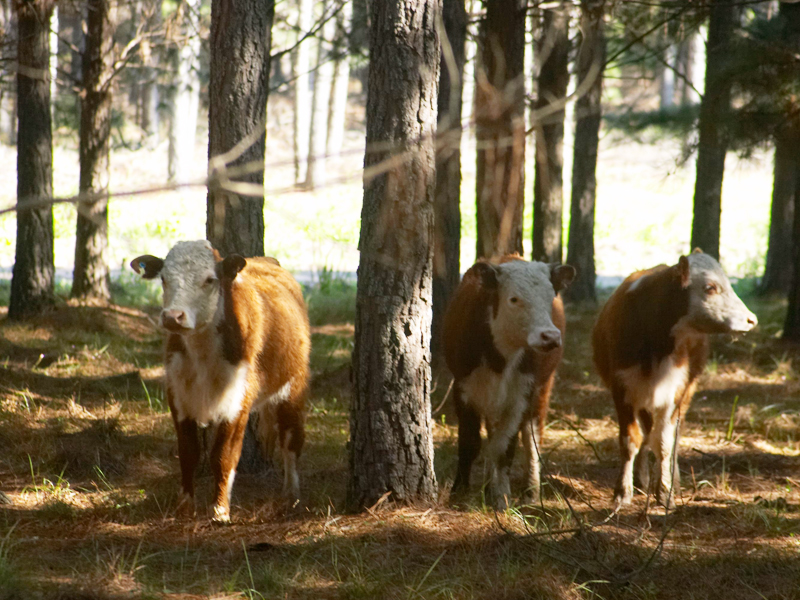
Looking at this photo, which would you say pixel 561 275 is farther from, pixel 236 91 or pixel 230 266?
pixel 236 91

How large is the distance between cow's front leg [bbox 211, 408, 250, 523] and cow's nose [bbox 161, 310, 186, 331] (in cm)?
80

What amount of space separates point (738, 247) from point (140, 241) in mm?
16456

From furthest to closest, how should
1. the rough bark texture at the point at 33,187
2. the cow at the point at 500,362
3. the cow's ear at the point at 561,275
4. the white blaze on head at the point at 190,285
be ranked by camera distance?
the rough bark texture at the point at 33,187 → the cow's ear at the point at 561,275 → the cow at the point at 500,362 → the white blaze on head at the point at 190,285

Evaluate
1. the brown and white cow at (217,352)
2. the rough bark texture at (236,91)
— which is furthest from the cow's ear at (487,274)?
the rough bark texture at (236,91)

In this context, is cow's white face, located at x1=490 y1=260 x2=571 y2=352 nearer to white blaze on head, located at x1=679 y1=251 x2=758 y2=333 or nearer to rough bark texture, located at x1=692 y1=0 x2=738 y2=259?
white blaze on head, located at x1=679 y1=251 x2=758 y2=333

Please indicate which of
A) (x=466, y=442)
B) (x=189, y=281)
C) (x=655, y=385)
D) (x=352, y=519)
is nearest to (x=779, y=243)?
(x=655, y=385)

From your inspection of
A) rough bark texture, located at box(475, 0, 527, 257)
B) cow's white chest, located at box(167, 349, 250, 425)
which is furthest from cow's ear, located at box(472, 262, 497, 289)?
rough bark texture, located at box(475, 0, 527, 257)

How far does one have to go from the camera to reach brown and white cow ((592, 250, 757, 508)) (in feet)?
18.9

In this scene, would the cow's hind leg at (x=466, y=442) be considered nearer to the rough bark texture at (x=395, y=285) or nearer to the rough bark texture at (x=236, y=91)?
the rough bark texture at (x=395, y=285)

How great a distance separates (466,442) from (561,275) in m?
1.34

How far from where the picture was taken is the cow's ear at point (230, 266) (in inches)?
194

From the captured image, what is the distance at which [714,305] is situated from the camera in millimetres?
5746

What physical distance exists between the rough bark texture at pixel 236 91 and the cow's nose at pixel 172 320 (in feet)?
4.85

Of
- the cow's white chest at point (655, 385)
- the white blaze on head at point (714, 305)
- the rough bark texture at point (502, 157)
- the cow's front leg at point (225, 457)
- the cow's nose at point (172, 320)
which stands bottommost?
the cow's front leg at point (225, 457)
